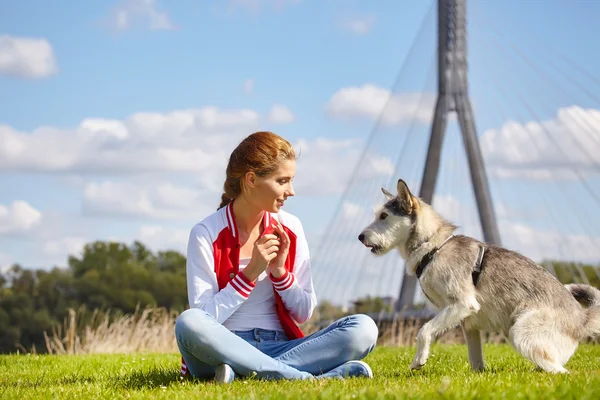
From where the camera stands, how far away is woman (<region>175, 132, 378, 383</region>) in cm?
430

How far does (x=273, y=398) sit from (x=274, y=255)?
3.37ft

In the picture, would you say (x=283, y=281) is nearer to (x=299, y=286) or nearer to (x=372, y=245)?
(x=299, y=286)

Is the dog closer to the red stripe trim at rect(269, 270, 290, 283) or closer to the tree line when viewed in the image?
the red stripe trim at rect(269, 270, 290, 283)

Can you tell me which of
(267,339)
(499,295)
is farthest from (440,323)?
(267,339)

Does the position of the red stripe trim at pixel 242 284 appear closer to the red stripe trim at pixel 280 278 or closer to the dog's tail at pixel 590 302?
the red stripe trim at pixel 280 278

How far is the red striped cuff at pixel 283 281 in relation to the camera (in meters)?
4.44

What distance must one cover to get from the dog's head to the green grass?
0.88 meters

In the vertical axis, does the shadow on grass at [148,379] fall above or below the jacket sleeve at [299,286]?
below

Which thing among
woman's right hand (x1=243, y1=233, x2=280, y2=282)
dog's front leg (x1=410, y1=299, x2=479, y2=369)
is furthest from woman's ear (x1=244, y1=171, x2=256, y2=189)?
dog's front leg (x1=410, y1=299, x2=479, y2=369)

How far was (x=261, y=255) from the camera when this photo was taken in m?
4.25

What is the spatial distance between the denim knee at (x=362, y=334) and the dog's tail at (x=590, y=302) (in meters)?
1.43

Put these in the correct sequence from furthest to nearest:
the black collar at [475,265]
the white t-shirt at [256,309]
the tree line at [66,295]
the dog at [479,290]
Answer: the tree line at [66,295] < the black collar at [475,265] < the dog at [479,290] < the white t-shirt at [256,309]

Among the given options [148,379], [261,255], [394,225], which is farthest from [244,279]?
[394,225]

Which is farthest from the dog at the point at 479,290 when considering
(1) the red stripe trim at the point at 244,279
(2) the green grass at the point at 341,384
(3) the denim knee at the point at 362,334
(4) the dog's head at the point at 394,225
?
(1) the red stripe trim at the point at 244,279
